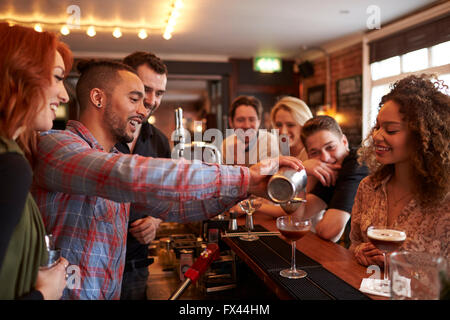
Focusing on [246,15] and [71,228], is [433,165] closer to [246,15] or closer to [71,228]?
[71,228]

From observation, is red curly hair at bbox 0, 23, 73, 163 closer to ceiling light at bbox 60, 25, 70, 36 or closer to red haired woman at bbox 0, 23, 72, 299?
red haired woman at bbox 0, 23, 72, 299

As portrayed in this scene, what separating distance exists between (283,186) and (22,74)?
0.66m

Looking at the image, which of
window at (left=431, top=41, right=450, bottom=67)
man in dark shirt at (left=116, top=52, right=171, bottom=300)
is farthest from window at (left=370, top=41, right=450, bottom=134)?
man in dark shirt at (left=116, top=52, right=171, bottom=300)

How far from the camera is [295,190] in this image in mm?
928

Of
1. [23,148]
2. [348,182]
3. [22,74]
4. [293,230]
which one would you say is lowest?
[293,230]

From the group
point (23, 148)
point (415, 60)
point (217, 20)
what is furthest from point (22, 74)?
point (415, 60)

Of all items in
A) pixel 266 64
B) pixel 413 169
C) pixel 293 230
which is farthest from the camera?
pixel 266 64

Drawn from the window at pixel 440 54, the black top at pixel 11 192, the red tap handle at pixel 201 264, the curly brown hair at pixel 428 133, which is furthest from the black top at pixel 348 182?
the window at pixel 440 54

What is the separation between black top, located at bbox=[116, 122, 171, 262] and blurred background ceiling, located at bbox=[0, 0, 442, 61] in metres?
2.71

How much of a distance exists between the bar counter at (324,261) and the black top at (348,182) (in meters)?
0.21

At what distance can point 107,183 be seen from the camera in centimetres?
88

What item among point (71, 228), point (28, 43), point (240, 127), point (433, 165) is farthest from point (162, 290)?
point (240, 127)

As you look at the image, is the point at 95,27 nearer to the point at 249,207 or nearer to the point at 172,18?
the point at 172,18

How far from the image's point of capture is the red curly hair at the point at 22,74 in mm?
807
